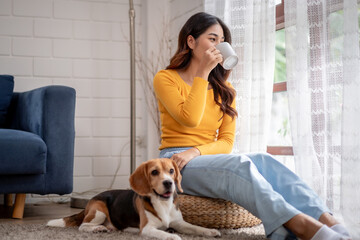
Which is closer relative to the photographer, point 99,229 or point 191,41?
point 99,229

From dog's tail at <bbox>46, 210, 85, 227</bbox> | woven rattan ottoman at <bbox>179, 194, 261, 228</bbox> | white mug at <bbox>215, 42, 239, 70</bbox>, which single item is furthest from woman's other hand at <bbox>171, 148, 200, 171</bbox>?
dog's tail at <bbox>46, 210, 85, 227</bbox>

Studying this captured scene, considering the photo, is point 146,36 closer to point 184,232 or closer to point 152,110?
point 152,110

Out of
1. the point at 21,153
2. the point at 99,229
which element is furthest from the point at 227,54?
the point at 21,153

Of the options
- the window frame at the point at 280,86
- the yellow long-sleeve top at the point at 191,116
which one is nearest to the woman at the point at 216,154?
the yellow long-sleeve top at the point at 191,116

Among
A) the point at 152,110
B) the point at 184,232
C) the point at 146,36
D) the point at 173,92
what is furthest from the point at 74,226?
the point at 146,36

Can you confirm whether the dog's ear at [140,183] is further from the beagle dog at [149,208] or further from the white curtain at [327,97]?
the white curtain at [327,97]

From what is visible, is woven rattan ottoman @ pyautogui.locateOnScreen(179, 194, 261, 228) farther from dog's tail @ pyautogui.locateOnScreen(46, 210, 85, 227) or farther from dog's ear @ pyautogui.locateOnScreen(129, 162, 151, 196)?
dog's tail @ pyautogui.locateOnScreen(46, 210, 85, 227)

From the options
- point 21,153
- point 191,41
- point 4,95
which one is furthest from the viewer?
point 4,95

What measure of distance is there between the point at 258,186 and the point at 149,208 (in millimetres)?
446

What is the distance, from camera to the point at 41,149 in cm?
220

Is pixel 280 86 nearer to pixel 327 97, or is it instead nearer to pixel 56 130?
pixel 327 97

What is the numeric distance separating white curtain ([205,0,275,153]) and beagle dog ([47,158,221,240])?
2.26ft

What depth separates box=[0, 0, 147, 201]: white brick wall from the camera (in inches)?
124

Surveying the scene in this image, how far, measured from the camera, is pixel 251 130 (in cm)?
228
